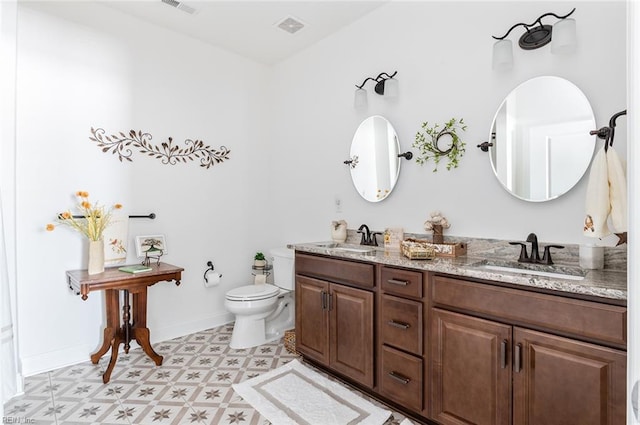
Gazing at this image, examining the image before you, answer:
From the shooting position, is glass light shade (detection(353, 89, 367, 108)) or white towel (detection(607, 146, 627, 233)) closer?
white towel (detection(607, 146, 627, 233))

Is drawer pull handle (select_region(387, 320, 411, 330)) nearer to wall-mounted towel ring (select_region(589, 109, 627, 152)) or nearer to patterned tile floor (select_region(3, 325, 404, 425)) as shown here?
patterned tile floor (select_region(3, 325, 404, 425))

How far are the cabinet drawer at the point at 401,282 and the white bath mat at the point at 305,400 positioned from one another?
72 centimetres

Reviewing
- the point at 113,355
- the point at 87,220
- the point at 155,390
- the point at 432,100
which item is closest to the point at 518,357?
the point at 432,100

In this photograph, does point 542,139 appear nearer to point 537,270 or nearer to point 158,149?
point 537,270

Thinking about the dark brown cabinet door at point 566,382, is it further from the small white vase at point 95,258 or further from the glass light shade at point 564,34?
the small white vase at point 95,258

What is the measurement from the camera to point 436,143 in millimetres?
2377

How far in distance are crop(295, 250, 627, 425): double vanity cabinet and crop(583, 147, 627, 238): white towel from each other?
0.36 meters

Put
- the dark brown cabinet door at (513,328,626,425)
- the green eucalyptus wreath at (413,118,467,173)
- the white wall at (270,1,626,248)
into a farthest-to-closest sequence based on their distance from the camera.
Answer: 1. the green eucalyptus wreath at (413,118,467,173)
2. the white wall at (270,1,626,248)
3. the dark brown cabinet door at (513,328,626,425)

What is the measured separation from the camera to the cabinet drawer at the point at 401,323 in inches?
73.6

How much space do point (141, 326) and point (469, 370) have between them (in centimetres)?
239

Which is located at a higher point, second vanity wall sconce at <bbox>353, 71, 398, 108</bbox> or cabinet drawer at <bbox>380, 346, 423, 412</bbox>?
second vanity wall sconce at <bbox>353, 71, 398, 108</bbox>

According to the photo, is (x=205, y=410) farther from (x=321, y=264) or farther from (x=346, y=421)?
(x=321, y=264)

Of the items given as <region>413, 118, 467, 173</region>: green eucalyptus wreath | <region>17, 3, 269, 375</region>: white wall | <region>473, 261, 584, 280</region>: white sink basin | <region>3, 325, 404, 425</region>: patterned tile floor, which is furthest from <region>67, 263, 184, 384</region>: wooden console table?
<region>473, 261, 584, 280</region>: white sink basin

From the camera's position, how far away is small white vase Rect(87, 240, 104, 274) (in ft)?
8.26
